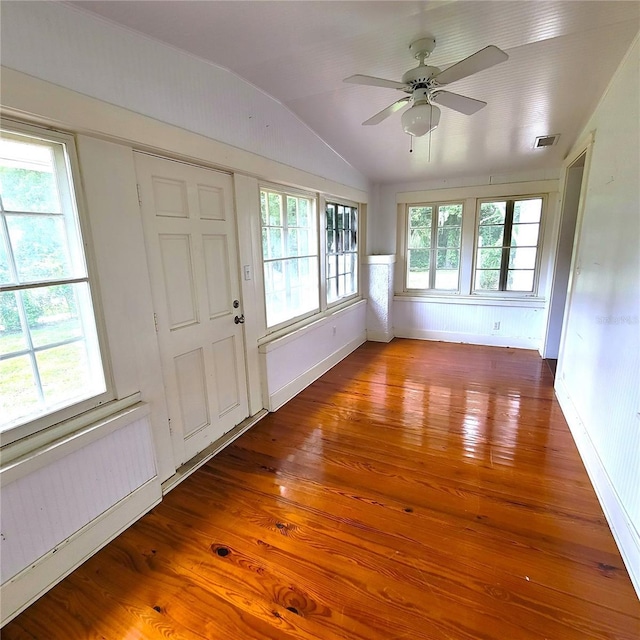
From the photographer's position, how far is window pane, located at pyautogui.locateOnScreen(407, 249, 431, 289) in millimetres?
5133

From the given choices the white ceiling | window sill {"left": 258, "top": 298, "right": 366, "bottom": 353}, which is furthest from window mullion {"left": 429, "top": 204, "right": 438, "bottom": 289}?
the white ceiling

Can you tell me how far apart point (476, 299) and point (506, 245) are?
→ 0.81 m

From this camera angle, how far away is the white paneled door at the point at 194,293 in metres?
1.99

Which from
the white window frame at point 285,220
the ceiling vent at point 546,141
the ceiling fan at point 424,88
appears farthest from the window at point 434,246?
the ceiling fan at point 424,88

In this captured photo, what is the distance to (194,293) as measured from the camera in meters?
2.25

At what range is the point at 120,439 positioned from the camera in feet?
5.75

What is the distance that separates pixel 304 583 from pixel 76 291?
1.69 meters

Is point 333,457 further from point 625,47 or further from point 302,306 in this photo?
point 625,47

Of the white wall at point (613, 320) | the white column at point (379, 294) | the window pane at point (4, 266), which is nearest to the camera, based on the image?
the window pane at point (4, 266)

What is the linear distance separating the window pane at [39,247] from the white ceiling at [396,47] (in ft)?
3.13

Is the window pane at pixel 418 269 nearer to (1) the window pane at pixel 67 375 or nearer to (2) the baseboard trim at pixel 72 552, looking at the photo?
(2) the baseboard trim at pixel 72 552

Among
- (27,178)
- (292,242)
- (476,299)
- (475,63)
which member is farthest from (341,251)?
(27,178)

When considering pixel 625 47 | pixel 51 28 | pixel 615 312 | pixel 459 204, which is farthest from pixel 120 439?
pixel 459 204

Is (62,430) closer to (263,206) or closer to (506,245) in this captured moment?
(263,206)
